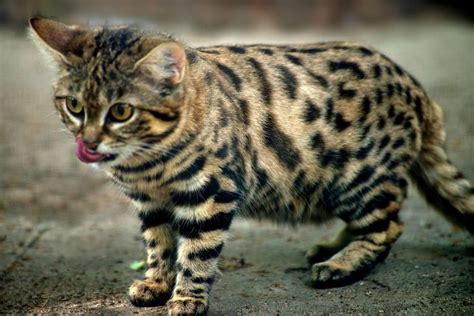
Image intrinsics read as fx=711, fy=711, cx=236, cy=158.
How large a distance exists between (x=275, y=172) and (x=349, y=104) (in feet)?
2.37

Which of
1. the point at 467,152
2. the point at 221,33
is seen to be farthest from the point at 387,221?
the point at 221,33

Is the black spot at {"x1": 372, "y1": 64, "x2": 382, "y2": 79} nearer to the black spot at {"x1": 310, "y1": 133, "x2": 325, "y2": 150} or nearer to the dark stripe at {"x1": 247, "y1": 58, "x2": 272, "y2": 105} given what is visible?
the black spot at {"x1": 310, "y1": 133, "x2": 325, "y2": 150}

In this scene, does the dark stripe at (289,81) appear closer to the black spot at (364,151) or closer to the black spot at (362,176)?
the black spot at (364,151)

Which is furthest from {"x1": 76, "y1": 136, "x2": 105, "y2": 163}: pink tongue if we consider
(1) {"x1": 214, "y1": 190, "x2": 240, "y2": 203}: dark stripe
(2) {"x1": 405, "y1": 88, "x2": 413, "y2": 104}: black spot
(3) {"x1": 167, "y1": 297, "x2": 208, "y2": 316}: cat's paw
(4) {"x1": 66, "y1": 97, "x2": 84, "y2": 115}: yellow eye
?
(2) {"x1": 405, "y1": 88, "x2": 413, "y2": 104}: black spot

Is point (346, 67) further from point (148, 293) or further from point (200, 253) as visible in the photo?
point (148, 293)

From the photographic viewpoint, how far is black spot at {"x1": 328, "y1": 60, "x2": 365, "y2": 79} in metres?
4.93

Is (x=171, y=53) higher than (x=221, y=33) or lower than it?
higher

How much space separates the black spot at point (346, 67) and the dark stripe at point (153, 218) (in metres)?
1.54

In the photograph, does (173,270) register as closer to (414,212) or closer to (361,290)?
(361,290)

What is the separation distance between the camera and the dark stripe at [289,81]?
15.7 feet

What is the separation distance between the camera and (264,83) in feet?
15.5

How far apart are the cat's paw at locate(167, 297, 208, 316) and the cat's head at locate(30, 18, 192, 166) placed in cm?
89

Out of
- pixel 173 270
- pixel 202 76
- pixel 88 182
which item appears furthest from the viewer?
pixel 88 182

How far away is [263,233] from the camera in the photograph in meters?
6.07
